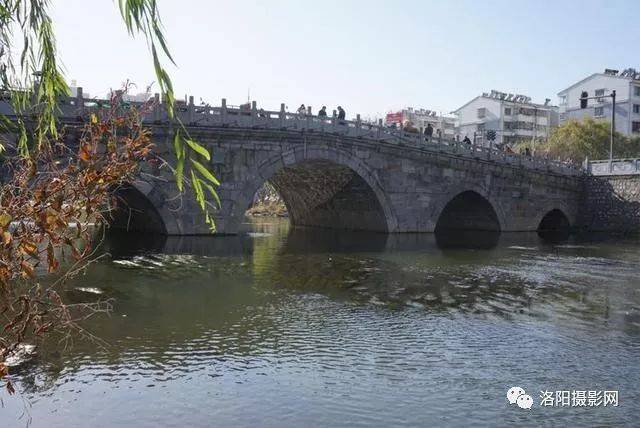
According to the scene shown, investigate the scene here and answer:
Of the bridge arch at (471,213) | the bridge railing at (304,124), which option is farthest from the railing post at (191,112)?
the bridge arch at (471,213)

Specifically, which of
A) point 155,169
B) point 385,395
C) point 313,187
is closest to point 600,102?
point 313,187

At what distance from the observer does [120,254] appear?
76.1 ft

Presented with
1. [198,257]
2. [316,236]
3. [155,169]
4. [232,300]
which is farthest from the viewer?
[316,236]

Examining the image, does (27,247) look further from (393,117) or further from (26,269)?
(393,117)

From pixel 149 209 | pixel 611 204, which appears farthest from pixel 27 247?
pixel 611 204

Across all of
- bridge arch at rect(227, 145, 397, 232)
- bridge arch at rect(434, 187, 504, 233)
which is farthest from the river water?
bridge arch at rect(434, 187, 504, 233)

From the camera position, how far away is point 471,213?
132ft

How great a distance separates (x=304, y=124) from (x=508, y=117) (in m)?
52.3

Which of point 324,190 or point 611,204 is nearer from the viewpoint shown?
point 324,190

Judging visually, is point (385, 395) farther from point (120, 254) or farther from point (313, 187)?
point (313, 187)

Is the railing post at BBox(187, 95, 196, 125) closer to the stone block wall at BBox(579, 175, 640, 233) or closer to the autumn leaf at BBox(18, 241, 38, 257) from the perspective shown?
the autumn leaf at BBox(18, 241, 38, 257)

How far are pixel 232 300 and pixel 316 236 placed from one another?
65.5ft

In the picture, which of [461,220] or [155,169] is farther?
[461,220]

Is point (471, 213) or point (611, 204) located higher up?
point (611, 204)
